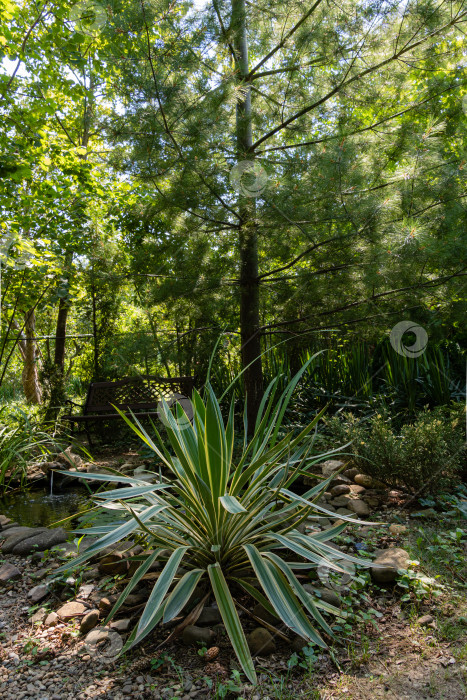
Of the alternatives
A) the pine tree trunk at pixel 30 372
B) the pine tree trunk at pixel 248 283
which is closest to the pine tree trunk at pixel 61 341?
the pine tree trunk at pixel 30 372

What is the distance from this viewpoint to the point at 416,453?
7.73 feet

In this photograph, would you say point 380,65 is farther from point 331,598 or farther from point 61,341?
point 61,341

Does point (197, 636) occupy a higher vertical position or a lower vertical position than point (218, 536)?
lower

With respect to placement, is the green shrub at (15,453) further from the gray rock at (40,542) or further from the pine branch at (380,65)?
the pine branch at (380,65)

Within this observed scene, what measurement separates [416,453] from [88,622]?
1758 mm

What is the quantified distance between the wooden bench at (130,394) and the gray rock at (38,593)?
244cm

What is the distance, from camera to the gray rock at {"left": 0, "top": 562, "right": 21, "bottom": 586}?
180cm

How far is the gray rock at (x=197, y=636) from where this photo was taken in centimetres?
133

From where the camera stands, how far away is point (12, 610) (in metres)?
1.60

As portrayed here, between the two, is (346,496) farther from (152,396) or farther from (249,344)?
(152,396)

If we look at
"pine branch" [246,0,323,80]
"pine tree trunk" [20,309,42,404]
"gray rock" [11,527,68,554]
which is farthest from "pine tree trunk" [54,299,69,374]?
"gray rock" [11,527,68,554]

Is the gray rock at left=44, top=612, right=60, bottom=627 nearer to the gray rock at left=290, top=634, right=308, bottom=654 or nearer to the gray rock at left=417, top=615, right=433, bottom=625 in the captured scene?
the gray rock at left=290, top=634, right=308, bottom=654

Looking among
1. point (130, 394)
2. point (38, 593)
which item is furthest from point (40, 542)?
point (130, 394)

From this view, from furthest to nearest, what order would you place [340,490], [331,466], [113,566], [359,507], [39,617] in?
1. [331,466]
2. [340,490]
3. [359,507]
4. [113,566]
5. [39,617]
